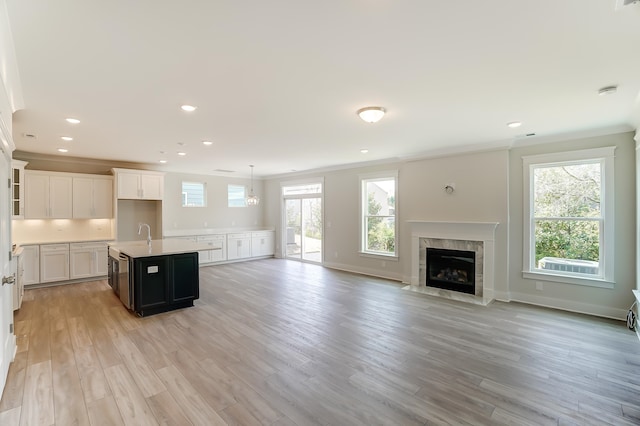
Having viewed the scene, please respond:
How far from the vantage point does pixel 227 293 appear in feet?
17.5

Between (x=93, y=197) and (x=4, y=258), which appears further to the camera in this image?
(x=93, y=197)

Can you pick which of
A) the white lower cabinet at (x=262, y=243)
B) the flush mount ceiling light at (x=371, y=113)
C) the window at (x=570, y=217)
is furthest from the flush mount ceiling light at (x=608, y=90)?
the white lower cabinet at (x=262, y=243)

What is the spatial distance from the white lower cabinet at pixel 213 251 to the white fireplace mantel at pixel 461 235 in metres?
4.78

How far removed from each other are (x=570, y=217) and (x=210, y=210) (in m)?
8.03

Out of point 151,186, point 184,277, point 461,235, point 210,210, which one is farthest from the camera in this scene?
point 210,210

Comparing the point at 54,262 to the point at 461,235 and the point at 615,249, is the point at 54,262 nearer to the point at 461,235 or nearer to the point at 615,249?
the point at 461,235

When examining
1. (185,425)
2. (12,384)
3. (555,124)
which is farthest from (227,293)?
(555,124)

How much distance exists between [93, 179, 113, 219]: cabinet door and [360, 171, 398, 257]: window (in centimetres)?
564

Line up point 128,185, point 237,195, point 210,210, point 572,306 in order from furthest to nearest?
point 237,195
point 210,210
point 128,185
point 572,306

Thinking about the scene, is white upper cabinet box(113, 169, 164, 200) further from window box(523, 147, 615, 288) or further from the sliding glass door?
window box(523, 147, 615, 288)

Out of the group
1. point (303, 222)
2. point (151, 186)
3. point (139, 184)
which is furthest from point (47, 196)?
point (303, 222)

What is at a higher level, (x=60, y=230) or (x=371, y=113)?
(x=371, y=113)

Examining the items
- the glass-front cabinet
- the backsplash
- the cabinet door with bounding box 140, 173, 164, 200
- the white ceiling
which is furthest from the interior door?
the cabinet door with bounding box 140, 173, 164, 200

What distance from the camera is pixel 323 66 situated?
2385mm
